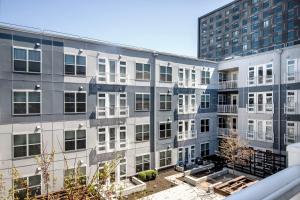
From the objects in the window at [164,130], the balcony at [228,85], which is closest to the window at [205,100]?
the balcony at [228,85]

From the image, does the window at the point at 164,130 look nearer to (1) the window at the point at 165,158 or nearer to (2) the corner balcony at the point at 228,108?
(1) the window at the point at 165,158

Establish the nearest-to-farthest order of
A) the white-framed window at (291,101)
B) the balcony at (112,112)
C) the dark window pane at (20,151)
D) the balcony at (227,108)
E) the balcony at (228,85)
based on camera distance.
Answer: the dark window pane at (20,151) < the balcony at (112,112) < the white-framed window at (291,101) < the balcony at (227,108) < the balcony at (228,85)

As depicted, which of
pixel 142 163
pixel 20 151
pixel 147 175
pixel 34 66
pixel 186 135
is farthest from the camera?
pixel 186 135

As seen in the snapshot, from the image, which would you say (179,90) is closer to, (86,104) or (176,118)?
(176,118)

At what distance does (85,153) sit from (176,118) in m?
8.82

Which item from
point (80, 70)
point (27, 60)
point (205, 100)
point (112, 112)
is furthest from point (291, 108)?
point (27, 60)

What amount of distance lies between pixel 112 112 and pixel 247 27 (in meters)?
39.2

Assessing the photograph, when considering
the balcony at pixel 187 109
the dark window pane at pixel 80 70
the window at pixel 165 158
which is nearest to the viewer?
the dark window pane at pixel 80 70

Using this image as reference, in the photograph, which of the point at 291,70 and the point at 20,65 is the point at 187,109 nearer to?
the point at 291,70

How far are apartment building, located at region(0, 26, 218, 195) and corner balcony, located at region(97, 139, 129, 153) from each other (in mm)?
75

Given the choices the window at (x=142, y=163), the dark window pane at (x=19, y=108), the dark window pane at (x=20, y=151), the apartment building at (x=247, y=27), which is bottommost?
the window at (x=142, y=163)

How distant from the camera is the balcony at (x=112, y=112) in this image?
14.9 m

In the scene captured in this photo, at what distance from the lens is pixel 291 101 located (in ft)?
54.0

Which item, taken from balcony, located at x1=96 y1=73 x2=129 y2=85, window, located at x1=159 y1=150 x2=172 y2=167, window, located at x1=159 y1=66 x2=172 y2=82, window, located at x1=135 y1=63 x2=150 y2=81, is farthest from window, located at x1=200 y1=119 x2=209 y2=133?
balcony, located at x1=96 y1=73 x2=129 y2=85
